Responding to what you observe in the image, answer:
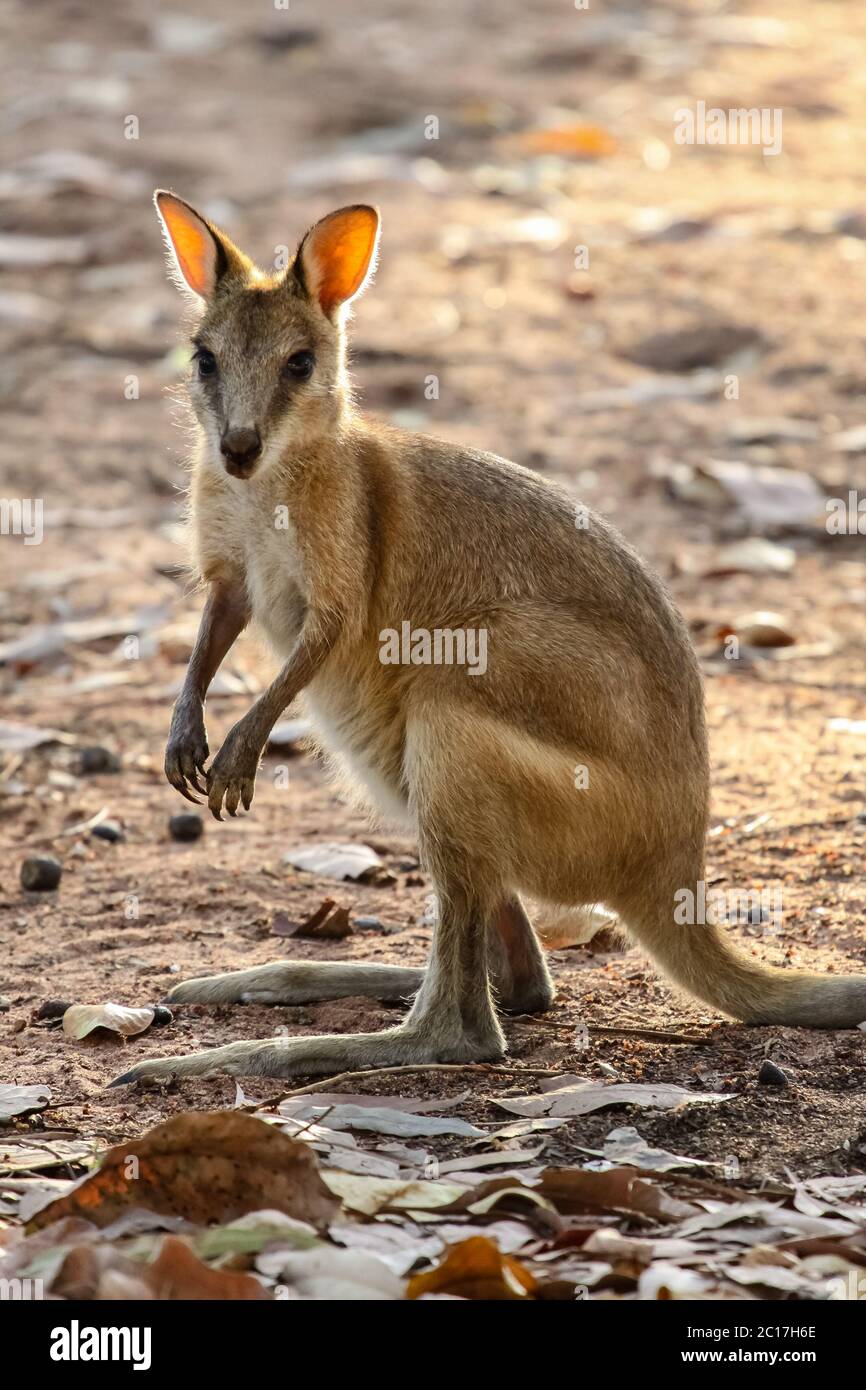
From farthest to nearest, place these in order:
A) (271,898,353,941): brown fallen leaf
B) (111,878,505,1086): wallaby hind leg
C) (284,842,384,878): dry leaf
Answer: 1. (284,842,384,878): dry leaf
2. (271,898,353,941): brown fallen leaf
3. (111,878,505,1086): wallaby hind leg

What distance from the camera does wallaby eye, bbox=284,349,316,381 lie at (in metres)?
4.11

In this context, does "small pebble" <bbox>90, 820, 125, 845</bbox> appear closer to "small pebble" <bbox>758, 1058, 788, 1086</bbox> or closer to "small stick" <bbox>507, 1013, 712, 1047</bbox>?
"small stick" <bbox>507, 1013, 712, 1047</bbox>

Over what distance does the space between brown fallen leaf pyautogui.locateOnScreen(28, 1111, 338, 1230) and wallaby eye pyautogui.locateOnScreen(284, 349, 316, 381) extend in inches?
70.4

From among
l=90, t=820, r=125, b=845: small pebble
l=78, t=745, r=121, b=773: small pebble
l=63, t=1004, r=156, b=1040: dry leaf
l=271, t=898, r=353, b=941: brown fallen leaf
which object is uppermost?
l=78, t=745, r=121, b=773: small pebble

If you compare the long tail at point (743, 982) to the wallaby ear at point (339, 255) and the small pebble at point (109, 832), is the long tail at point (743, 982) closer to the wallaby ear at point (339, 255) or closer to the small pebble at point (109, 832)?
the wallaby ear at point (339, 255)

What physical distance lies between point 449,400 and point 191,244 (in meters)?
4.09

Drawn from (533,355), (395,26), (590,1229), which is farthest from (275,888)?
(395,26)

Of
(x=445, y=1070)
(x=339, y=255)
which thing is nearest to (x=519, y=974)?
(x=445, y=1070)

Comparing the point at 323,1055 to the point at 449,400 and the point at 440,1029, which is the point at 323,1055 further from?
the point at 449,400

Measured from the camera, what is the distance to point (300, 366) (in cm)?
413

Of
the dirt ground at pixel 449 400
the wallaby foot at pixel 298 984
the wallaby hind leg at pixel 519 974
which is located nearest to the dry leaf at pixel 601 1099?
the dirt ground at pixel 449 400

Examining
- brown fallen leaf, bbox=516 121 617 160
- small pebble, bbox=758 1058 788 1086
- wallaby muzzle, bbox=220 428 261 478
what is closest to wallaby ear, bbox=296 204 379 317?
wallaby muzzle, bbox=220 428 261 478

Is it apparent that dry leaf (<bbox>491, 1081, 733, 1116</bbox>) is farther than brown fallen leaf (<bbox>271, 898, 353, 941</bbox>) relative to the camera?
No

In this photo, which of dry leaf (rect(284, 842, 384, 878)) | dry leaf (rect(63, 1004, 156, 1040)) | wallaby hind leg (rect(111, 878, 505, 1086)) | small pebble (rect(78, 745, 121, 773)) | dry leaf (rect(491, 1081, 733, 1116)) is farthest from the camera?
small pebble (rect(78, 745, 121, 773))
